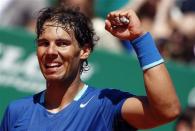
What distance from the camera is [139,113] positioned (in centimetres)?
335

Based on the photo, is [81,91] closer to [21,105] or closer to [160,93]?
[21,105]

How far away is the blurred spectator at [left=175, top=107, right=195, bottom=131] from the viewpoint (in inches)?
246

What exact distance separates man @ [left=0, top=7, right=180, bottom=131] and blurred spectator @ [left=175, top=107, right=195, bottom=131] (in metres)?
2.65

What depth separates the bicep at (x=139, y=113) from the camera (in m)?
3.34

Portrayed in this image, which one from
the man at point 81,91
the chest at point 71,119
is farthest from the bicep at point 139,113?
the chest at point 71,119

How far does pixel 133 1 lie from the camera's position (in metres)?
7.57

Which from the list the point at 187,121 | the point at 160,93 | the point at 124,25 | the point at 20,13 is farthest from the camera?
the point at 20,13

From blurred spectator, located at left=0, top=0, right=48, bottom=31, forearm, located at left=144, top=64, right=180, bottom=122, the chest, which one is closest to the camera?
forearm, located at left=144, top=64, right=180, bottom=122

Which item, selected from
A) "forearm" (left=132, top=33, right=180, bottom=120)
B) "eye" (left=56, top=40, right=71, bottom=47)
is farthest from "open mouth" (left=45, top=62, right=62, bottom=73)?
"forearm" (left=132, top=33, right=180, bottom=120)

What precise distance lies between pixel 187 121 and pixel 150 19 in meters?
1.57

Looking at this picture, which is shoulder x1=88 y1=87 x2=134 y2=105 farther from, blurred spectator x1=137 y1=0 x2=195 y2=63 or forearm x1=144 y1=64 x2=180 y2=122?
blurred spectator x1=137 y1=0 x2=195 y2=63

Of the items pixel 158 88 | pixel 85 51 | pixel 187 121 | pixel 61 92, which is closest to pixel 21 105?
pixel 61 92

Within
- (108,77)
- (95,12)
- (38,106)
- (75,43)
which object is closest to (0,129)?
(38,106)

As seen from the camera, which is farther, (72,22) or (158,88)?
(72,22)
